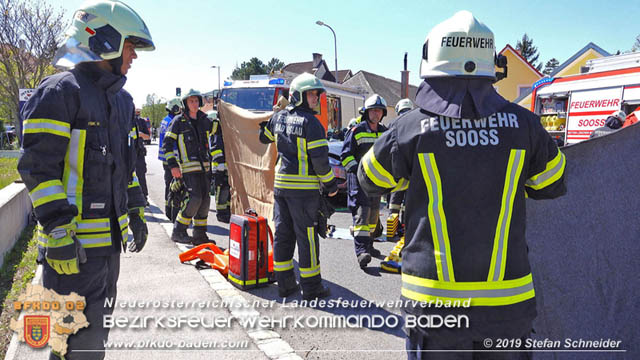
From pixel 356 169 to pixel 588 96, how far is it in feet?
28.2

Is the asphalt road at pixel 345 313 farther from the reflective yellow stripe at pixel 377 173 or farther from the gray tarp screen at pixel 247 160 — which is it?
the reflective yellow stripe at pixel 377 173

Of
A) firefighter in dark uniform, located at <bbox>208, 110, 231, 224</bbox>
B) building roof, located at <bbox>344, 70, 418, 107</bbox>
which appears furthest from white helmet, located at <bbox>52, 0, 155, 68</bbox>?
building roof, located at <bbox>344, 70, 418, 107</bbox>

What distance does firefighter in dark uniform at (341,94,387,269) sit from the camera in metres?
6.15

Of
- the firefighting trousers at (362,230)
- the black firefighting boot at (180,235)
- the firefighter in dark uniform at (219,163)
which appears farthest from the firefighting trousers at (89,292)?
the firefighter in dark uniform at (219,163)

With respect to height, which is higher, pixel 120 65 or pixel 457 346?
pixel 120 65

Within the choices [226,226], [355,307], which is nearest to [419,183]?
[355,307]

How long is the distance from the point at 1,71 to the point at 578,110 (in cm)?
2215

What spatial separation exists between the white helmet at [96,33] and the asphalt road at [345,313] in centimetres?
267

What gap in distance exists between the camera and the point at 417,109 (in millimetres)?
2074

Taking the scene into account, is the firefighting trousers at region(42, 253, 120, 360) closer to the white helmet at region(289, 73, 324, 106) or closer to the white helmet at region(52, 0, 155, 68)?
the white helmet at region(52, 0, 155, 68)

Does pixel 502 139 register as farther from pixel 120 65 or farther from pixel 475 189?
pixel 120 65

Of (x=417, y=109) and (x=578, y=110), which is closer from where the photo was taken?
(x=417, y=109)

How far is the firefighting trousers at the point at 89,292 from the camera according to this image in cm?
240

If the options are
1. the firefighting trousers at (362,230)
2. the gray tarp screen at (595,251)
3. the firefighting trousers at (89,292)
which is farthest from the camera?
the firefighting trousers at (362,230)
